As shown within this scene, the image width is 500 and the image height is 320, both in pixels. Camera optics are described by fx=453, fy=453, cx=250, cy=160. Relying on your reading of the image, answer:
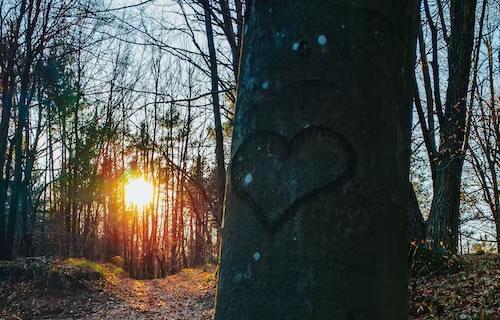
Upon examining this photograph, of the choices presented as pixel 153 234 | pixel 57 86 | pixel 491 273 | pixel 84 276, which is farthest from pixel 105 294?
pixel 153 234

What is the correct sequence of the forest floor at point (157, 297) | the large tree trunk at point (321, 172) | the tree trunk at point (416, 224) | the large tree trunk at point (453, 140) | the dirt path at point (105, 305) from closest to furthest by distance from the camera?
the large tree trunk at point (321, 172) → the forest floor at point (157, 297) → the tree trunk at point (416, 224) → the large tree trunk at point (453, 140) → the dirt path at point (105, 305)

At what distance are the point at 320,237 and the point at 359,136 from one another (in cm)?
21

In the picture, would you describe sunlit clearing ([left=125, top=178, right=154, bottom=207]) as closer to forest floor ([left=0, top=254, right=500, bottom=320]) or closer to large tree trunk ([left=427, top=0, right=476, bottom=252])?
forest floor ([left=0, top=254, right=500, bottom=320])

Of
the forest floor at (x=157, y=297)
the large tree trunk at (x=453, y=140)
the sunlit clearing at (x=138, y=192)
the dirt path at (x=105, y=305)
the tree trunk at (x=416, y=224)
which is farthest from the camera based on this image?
the sunlit clearing at (x=138, y=192)

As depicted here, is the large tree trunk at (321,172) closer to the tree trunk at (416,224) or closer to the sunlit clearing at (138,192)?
the tree trunk at (416,224)

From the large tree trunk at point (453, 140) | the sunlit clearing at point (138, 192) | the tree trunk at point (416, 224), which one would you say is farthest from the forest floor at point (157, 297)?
the sunlit clearing at point (138, 192)

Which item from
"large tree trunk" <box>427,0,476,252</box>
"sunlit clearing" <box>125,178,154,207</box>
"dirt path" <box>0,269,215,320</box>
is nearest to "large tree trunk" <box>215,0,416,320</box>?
"large tree trunk" <box>427,0,476,252</box>

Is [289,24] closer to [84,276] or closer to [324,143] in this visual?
[324,143]

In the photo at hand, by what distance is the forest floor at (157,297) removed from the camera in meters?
4.28

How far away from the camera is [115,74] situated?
1914 centimetres

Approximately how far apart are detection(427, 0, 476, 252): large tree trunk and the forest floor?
1.62 ft

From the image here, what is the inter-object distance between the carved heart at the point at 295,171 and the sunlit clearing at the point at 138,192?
23016 millimetres

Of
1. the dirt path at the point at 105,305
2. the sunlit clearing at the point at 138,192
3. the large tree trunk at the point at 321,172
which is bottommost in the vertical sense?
the dirt path at the point at 105,305

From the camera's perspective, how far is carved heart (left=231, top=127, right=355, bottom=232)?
0.84 m
